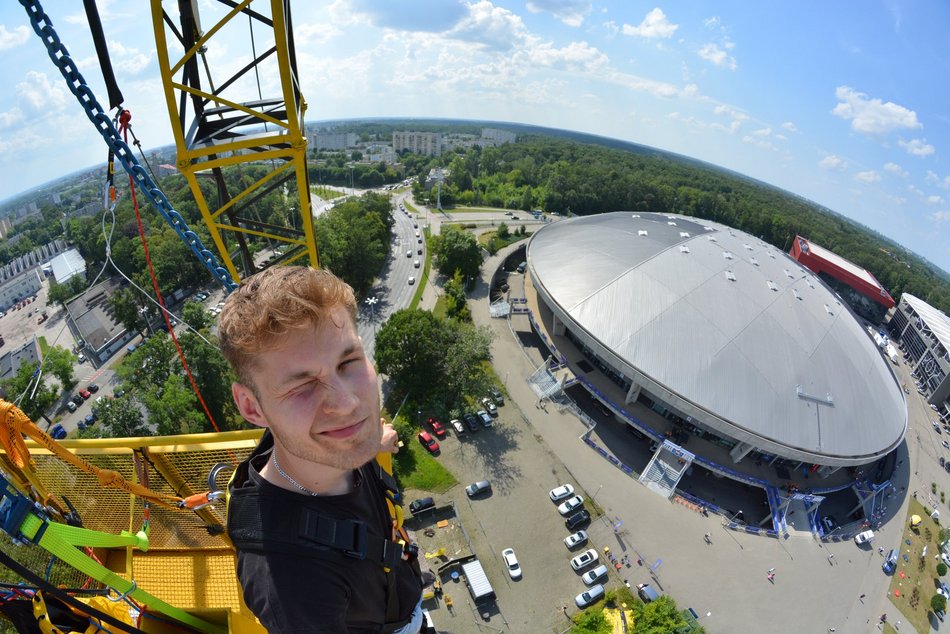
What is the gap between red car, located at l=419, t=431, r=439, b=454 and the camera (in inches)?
960

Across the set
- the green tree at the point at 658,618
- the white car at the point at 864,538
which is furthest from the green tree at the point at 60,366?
the white car at the point at 864,538

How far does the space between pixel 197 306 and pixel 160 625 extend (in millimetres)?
35076

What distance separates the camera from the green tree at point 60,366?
29766 millimetres

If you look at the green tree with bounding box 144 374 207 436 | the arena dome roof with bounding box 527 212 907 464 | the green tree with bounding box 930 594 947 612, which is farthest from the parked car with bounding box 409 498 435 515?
the green tree with bounding box 930 594 947 612

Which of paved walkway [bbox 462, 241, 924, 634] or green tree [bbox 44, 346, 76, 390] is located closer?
paved walkway [bbox 462, 241, 924, 634]

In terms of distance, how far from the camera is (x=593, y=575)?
19125mm

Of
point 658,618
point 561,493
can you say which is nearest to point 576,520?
point 561,493

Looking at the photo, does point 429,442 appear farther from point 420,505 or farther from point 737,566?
point 737,566

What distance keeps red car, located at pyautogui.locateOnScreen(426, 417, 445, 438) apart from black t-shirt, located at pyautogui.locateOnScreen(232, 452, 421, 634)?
2286cm

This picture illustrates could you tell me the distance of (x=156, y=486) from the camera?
18.4 ft

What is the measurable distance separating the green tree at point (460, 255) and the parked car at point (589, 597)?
31.1 meters

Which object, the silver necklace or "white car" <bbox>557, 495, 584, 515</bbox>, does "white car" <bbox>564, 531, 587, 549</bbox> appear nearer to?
"white car" <bbox>557, 495, 584, 515</bbox>

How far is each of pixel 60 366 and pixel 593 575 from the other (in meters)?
40.8

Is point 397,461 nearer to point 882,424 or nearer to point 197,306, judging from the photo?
point 197,306
